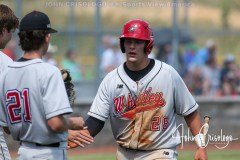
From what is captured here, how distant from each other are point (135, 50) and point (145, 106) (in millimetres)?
543

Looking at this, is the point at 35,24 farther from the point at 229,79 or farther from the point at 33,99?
the point at 229,79

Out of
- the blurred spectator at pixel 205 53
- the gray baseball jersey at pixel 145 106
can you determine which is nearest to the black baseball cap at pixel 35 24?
the gray baseball jersey at pixel 145 106

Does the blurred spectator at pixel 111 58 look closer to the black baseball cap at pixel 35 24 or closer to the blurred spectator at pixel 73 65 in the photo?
the blurred spectator at pixel 73 65

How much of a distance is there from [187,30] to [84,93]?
2614 millimetres

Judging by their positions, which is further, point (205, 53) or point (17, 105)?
point (205, 53)

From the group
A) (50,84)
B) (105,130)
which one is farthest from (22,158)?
(105,130)

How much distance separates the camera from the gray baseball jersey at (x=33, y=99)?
20.7 feet

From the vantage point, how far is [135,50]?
7727 mm

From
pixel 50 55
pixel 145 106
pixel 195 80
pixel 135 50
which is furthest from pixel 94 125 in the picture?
pixel 195 80

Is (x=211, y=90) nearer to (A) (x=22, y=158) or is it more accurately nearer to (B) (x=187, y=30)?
(B) (x=187, y=30)

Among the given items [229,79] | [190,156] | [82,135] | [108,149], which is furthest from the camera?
[229,79]

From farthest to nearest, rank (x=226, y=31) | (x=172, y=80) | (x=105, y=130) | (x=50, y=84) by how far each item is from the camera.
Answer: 1. (x=226, y=31)
2. (x=105, y=130)
3. (x=172, y=80)
4. (x=50, y=84)

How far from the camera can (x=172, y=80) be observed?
777 centimetres

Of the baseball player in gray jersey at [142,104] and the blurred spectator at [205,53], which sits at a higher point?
the baseball player in gray jersey at [142,104]
